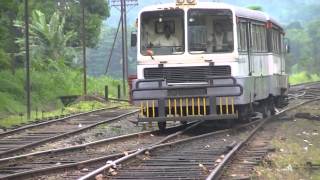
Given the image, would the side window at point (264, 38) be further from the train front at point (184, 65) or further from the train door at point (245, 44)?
the train front at point (184, 65)

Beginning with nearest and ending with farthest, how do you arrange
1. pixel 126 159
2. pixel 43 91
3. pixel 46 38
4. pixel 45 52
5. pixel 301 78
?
pixel 126 159
pixel 43 91
pixel 46 38
pixel 45 52
pixel 301 78

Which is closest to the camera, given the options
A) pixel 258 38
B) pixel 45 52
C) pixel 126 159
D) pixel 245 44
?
pixel 126 159

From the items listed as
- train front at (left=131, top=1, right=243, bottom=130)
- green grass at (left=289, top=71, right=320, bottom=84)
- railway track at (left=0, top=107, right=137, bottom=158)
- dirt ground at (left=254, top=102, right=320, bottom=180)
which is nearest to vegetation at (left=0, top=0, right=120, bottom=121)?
railway track at (left=0, top=107, right=137, bottom=158)

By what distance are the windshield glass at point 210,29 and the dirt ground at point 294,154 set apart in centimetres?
273

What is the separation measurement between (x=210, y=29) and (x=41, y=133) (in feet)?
17.1

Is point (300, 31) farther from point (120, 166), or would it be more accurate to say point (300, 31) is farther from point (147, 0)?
point (120, 166)

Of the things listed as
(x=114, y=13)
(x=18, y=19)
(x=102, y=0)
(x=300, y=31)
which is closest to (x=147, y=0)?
(x=114, y=13)

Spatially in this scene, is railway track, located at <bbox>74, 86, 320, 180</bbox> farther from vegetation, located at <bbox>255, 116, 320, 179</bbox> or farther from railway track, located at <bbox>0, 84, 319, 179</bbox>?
vegetation, located at <bbox>255, 116, 320, 179</bbox>

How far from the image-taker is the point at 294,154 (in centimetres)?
1216

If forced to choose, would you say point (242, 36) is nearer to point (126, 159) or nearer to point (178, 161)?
point (178, 161)

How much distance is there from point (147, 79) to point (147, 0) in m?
148

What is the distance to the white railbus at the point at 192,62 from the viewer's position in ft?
52.2

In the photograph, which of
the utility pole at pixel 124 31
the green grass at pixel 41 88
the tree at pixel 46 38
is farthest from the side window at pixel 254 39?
the utility pole at pixel 124 31

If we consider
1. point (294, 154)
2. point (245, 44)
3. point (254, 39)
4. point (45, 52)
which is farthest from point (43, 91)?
point (294, 154)
